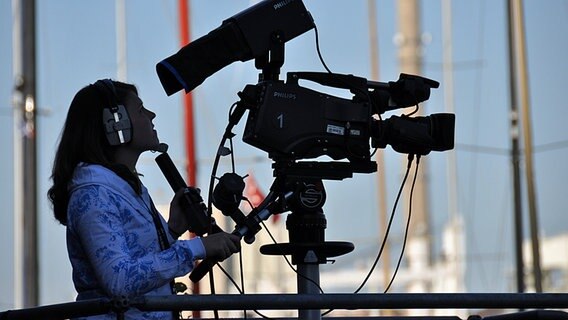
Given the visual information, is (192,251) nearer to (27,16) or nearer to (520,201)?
(27,16)

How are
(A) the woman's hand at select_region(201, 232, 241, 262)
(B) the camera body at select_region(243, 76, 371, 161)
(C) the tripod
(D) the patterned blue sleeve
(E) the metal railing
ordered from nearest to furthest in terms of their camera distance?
(E) the metal railing
(D) the patterned blue sleeve
(A) the woman's hand at select_region(201, 232, 241, 262)
(B) the camera body at select_region(243, 76, 371, 161)
(C) the tripod

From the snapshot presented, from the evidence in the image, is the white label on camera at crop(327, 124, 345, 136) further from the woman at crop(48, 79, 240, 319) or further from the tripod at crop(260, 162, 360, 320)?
the woman at crop(48, 79, 240, 319)

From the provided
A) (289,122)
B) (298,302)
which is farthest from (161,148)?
(298,302)

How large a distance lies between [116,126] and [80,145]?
14cm

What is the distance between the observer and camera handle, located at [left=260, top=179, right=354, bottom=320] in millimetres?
4395

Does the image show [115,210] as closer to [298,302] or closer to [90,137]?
[90,137]

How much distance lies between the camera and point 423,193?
2469 centimetres

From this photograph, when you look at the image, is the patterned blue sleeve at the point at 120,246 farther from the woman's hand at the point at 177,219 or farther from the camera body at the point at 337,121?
the camera body at the point at 337,121

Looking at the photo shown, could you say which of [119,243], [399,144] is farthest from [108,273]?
[399,144]

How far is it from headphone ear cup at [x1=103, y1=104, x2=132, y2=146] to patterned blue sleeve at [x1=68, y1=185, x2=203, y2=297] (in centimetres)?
23

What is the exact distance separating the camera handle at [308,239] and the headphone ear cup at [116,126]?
604 millimetres

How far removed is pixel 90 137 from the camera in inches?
171

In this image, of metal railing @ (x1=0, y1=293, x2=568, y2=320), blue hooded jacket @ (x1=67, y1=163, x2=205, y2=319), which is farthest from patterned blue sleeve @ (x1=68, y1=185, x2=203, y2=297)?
metal railing @ (x1=0, y1=293, x2=568, y2=320)

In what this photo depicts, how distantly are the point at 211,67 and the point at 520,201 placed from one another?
12434 mm
